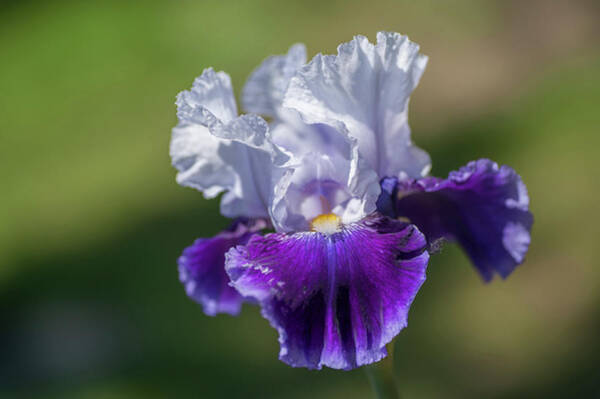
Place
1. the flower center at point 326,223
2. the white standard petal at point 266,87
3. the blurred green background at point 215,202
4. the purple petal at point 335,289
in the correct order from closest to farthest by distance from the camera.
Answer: the purple petal at point 335,289, the flower center at point 326,223, the white standard petal at point 266,87, the blurred green background at point 215,202

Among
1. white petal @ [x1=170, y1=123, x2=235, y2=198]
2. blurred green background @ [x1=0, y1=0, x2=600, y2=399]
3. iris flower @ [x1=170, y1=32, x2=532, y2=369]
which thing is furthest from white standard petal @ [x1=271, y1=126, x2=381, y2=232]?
blurred green background @ [x1=0, y1=0, x2=600, y2=399]

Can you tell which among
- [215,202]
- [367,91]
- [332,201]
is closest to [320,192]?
[332,201]

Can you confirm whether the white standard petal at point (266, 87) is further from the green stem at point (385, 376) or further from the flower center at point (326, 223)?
the green stem at point (385, 376)

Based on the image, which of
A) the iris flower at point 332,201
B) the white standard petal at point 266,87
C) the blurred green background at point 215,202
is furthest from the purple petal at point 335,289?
the blurred green background at point 215,202

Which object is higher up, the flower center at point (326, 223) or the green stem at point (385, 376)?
the flower center at point (326, 223)

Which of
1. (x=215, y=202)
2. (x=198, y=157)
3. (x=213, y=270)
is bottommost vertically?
(x=215, y=202)

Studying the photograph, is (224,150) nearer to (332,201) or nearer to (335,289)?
(332,201)
